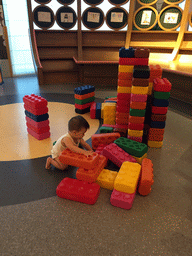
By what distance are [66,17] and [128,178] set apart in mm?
4182

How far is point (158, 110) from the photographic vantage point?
6.31ft

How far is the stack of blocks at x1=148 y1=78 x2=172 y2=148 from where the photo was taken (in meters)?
1.86

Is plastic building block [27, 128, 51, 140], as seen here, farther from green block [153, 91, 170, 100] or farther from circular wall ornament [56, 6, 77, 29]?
circular wall ornament [56, 6, 77, 29]

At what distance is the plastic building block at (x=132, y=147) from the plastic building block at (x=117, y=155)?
4 centimetres

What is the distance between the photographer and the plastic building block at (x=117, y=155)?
165 cm

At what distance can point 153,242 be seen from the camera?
109 cm

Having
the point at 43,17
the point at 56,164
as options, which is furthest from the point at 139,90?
the point at 43,17

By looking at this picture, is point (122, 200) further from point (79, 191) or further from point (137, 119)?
point (137, 119)

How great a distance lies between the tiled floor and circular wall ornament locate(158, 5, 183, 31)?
3.39m

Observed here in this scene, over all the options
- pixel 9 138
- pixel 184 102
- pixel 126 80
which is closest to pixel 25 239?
pixel 9 138

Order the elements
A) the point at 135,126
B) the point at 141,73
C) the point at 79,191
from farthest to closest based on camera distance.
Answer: the point at 135,126, the point at 141,73, the point at 79,191

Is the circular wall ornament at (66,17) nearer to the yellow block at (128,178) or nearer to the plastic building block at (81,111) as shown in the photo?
the plastic building block at (81,111)

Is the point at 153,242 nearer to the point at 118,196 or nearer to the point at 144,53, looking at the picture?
the point at 118,196

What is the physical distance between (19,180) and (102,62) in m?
3.12
